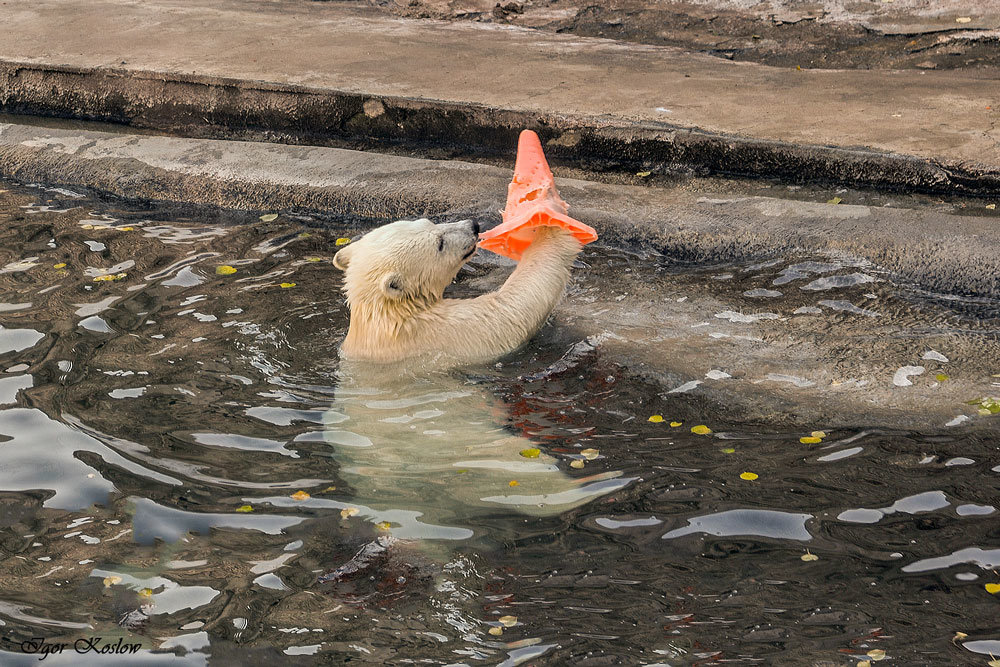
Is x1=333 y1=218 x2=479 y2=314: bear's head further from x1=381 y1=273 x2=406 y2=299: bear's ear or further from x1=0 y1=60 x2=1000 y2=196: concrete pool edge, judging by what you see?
x1=0 y1=60 x2=1000 y2=196: concrete pool edge

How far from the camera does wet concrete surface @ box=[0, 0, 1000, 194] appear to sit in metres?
5.60

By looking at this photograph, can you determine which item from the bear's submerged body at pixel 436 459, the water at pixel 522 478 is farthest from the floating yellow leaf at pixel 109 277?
the bear's submerged body at pixel 436 459

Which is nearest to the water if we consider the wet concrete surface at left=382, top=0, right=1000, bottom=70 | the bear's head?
the bear's head

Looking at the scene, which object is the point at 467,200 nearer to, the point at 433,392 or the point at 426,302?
the point at 426,302

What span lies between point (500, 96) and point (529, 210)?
2196mm

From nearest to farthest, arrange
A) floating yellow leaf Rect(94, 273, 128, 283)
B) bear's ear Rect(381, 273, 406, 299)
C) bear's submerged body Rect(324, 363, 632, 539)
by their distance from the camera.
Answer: bear's submerged body Rect(324, 363, 632, 539), bear's ear Rect(381, 273, 406, 299), floating yellow leaf Rect(94, 273, 128, 283)

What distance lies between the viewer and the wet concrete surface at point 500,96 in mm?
5602

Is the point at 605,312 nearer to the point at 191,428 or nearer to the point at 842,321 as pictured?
the point at 842,321

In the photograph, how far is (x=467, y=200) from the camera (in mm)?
5824

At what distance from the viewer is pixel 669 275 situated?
516 centimetres

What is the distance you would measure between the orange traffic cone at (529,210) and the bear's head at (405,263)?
20 centimetres

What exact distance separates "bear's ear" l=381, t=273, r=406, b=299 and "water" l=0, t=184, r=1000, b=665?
1.21ft

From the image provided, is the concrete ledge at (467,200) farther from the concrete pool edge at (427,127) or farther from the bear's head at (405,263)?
the bear's head at (405,263)

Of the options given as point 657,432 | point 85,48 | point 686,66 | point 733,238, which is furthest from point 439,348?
point 85,48
